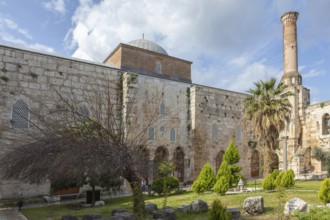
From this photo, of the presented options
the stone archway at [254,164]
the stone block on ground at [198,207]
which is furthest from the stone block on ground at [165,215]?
the stone archway at [254,164]

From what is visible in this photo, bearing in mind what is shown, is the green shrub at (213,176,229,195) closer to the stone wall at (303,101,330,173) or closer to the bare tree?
the bare tree

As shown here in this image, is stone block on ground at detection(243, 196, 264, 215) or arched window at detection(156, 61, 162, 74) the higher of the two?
arched window at detection(156, 61, 162, 74)

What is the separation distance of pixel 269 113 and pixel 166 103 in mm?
7140

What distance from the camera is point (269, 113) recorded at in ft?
54.7

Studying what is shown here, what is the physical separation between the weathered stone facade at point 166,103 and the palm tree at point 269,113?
14.1ft

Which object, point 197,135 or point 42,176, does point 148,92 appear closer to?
point 197,135

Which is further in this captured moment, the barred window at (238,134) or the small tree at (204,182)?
the barred window at (238,134)

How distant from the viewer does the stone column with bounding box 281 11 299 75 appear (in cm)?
2788

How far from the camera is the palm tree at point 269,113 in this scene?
16.5 metres

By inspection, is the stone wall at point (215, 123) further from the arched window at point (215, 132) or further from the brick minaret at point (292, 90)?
the brick minaret at point (292, 90)

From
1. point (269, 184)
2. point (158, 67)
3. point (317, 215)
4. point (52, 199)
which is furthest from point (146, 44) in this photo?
point (317, 215)

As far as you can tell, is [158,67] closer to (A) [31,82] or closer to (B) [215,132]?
(B) [215,132]

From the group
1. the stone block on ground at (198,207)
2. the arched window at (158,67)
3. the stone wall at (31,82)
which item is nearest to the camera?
the stone block on ground at (198,207)

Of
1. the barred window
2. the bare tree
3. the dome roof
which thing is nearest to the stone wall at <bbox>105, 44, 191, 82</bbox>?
the dome roof
